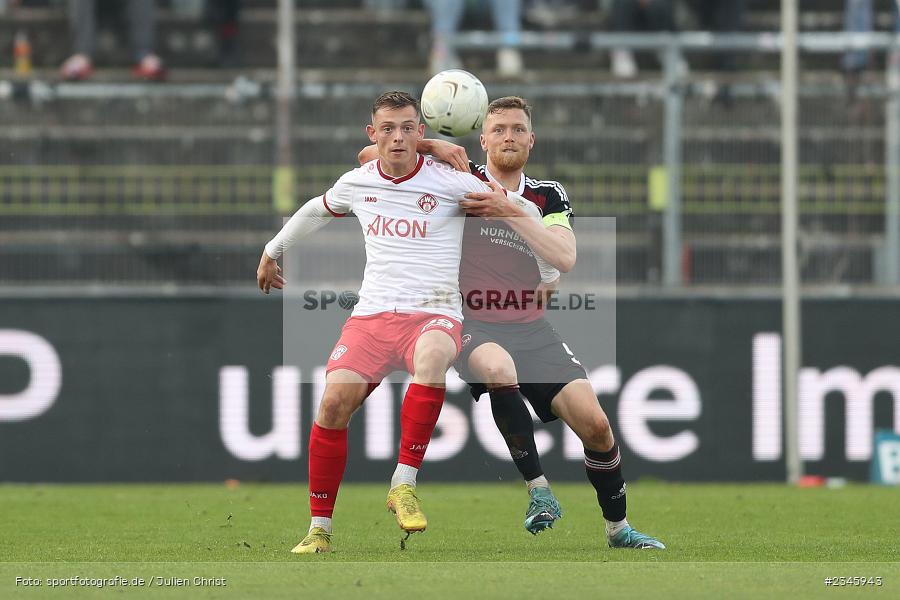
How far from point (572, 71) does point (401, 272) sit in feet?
29.3

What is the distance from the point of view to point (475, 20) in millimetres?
17359

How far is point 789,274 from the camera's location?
14.2 m

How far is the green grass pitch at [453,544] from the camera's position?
22.3 ft

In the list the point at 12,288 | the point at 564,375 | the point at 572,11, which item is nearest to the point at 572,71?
the point at 572,11

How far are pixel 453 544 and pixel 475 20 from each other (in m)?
9.41

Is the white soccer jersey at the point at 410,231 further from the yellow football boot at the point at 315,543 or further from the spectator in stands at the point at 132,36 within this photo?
the spectator in stands at the point at 132,36

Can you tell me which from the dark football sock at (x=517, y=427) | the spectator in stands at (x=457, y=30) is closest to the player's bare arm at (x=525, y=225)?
the dark football sock at (x=517, y=427)

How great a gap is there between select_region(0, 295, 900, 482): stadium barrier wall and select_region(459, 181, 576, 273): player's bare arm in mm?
5613

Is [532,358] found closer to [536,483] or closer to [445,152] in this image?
[536,483]

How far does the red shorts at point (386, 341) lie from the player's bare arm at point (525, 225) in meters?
0.57

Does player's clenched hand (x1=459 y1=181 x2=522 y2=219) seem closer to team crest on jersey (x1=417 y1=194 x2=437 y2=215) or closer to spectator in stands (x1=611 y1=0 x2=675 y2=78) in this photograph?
team crest on jersey (x1=417 y1=194 x2=437 y2=215)

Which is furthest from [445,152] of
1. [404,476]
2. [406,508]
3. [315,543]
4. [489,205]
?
[315,543]

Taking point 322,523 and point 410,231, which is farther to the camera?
point 410,231

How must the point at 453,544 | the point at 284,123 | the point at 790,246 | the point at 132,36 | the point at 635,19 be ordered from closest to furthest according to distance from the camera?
the point at 453,544
the point at 790,246
the point at 284,123
the point at 132,36
the point at 635,19
